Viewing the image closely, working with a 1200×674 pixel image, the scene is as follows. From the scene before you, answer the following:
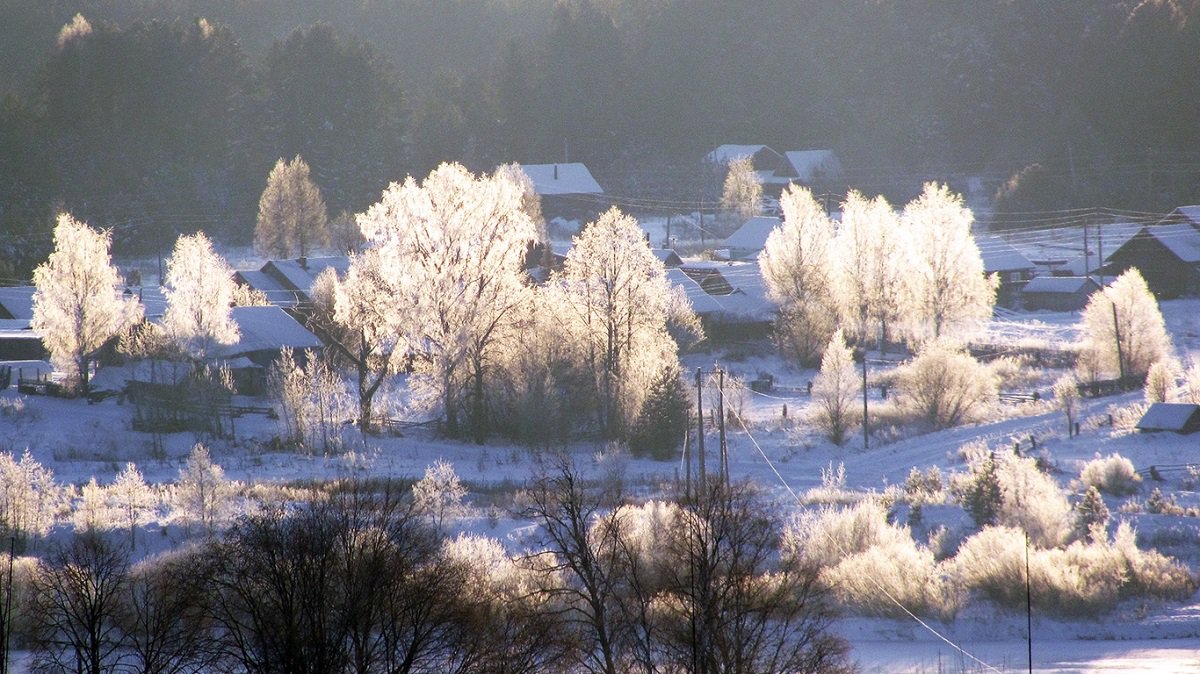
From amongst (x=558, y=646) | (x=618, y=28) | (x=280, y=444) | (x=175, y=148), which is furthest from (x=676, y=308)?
(x=618, y=28)

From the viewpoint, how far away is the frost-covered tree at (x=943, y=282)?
39688 mm

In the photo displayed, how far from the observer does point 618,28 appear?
82.9 metres

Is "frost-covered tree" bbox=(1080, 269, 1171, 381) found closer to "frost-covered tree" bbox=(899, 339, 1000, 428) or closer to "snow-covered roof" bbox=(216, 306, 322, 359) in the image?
"frost-covered tree" bbox=(899, 339, 1000, 428)

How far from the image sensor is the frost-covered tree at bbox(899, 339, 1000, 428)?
30.2 metres

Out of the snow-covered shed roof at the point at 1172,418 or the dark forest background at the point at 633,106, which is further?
the dark forest background at the point at 633,106

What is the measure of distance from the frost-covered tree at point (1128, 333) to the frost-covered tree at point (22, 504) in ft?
80.2

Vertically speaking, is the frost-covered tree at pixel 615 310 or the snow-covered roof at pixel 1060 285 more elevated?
the snow-covered roof at pixel 1060 285

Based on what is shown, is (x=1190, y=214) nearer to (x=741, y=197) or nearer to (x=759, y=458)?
(x=741, y=197)

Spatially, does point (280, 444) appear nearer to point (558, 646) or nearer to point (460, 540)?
point (460, 540)

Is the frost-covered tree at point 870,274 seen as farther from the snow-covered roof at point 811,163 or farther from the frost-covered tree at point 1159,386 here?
the snow-covered roof at point 811,163

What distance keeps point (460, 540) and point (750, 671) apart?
7.36m

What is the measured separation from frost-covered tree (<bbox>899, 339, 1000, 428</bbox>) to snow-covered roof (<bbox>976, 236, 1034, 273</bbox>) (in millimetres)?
17191

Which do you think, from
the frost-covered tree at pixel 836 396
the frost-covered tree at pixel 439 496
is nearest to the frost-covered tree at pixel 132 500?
the frost-covered tree at pixel 439 496

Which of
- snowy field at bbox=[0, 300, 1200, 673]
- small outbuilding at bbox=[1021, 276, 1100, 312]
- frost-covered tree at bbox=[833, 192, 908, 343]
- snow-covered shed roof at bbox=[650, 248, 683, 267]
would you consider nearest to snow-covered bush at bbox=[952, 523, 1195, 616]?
snowy field at bbox=[0, 300, 1200, 673]
